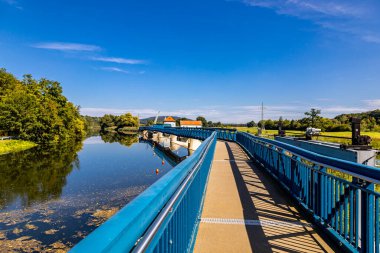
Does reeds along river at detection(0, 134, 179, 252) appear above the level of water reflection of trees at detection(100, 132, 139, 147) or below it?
A: below

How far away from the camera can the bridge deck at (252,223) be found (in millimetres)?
3988

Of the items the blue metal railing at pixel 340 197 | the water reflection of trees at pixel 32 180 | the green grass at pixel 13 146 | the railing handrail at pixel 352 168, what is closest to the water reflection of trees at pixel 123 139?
the green grass at pixel 13 146

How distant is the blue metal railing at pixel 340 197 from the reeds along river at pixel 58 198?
950cm

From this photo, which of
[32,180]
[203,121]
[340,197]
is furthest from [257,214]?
[203,121]

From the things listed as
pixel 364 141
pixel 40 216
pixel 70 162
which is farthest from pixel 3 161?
pixel 364 141

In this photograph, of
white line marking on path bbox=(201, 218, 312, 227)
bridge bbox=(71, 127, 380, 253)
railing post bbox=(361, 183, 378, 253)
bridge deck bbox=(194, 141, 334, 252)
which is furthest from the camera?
white line marking on path bbox=(201, 218, 312, 227)

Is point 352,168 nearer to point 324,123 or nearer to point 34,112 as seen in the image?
point 34,112

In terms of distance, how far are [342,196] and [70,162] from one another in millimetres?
33650

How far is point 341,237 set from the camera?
3.87m

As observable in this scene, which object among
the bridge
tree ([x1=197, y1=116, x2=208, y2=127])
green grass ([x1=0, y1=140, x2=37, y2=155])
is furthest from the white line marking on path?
tree ([x1=197, y1=116, x2=208, y2=127])

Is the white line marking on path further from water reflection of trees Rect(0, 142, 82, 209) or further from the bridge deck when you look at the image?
water reflection of trees Rect(0, 142, 82, 209)

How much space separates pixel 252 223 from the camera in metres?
4.88

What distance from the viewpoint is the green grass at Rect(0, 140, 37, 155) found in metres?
41.3

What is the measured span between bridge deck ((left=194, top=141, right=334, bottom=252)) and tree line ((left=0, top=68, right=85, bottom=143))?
53.8 m
